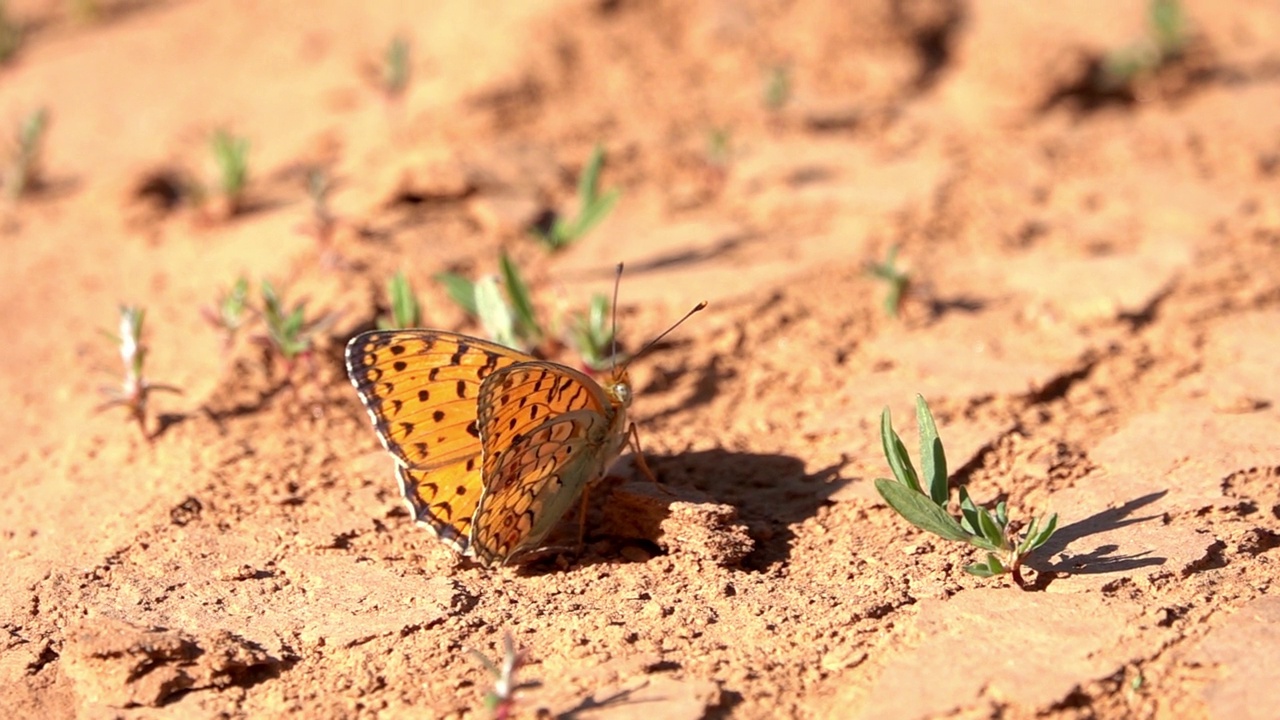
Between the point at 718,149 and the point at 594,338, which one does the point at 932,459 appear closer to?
the point at 594,338

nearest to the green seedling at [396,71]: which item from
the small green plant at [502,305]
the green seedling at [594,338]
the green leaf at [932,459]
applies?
the small green plant at [502,305]

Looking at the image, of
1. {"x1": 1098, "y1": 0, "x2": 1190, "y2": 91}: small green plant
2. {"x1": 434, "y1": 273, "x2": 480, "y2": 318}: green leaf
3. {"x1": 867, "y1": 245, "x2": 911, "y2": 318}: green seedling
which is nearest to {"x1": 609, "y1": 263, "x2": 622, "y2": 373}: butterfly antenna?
{"x1": 434, "y1": 273, "x2": 480, "y2": 318}: green leaf

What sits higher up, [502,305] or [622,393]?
[502,305]

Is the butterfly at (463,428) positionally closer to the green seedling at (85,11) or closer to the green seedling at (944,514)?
the green seedling at (944,514)

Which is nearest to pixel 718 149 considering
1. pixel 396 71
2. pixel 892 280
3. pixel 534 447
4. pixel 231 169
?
pixel 892 280

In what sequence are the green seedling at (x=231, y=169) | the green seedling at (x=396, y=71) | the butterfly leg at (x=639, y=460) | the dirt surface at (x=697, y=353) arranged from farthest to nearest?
the green seedling at (x=396, y=71) → the green seedling at (x=231, y=169) → the butterfly leg at (x=639, y=460) → the dirt surface at (x=697, y=353)

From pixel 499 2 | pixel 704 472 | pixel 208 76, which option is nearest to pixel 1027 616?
pixel 704 472

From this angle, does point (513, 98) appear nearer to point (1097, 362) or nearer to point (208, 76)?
point (208, 76)

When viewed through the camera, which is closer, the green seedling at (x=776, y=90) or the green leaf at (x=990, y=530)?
the green leaf at (x=990, y=530)
